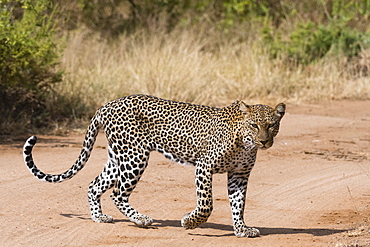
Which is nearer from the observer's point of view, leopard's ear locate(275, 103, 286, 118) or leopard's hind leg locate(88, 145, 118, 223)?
leopard's ear locate(275, 103, 286, 118)

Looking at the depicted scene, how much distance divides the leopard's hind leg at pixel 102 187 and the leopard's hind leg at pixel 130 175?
0.51 feet

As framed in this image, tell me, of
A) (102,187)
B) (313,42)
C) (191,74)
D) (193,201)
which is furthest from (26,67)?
(313,42)

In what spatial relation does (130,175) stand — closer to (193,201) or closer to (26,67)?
(193,201)

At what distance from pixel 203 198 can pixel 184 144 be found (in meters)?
0.55

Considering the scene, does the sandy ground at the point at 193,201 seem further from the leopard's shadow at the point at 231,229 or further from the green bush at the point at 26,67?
the green bush at the point at 26,67

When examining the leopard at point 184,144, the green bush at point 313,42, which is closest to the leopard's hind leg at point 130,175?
the leopard at point 184,144

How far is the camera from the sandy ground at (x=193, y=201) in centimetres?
607

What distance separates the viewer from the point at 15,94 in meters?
12.2

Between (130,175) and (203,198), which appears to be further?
(130,175)

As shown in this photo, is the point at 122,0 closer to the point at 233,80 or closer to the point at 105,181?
the point at 233,80

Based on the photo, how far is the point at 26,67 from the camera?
462 inches

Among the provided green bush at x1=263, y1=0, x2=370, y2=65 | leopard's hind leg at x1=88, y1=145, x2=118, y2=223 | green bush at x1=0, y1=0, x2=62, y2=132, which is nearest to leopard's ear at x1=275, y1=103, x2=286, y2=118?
leopard's hind leg at x1=88, y1=145, x2=118, y2=223

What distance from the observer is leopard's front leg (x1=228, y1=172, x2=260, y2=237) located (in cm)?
616

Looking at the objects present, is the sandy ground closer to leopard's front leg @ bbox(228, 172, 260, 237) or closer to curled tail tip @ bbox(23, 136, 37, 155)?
leopard's front leg @ bbox(228, 172, 260, 237)
